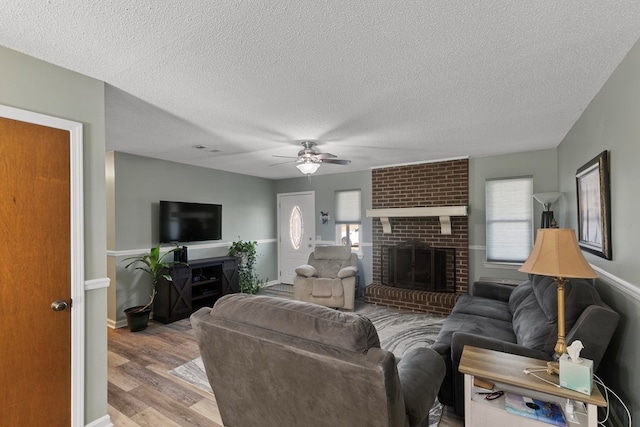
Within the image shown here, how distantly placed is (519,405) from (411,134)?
103 inches

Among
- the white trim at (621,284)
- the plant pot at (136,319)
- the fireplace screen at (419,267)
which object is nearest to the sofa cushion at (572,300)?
the white trim at (621,284)

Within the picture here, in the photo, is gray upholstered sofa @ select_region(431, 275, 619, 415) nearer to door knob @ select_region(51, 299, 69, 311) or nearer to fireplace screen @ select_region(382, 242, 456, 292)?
fireplace screen @ select_region(382, 242, 456, 292)

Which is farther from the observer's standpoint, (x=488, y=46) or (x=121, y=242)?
(x=121, y=242)

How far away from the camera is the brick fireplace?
15.4 ft

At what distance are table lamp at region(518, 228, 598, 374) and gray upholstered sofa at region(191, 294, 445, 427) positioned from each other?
0.71 meters

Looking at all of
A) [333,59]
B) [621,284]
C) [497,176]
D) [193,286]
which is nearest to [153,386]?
[193,286]

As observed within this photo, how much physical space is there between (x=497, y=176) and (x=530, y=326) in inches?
114

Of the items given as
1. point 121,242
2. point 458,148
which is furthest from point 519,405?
point 121,242

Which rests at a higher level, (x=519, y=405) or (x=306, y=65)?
(x=306, y=65)

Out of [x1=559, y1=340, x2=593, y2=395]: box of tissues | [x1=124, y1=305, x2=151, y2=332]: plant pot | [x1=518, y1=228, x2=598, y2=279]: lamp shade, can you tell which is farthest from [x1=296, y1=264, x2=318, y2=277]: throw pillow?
[x1=559, y1=340, x2=593, y2=395]: box of tissues

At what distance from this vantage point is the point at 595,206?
2.34 metres

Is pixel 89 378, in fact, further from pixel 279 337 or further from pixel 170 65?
pixel 170 65

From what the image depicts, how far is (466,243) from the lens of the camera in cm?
470

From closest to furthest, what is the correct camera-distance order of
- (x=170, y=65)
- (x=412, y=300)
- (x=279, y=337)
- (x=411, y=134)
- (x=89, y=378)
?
(x=279, y=337), (x=170, y=65), (x=89, y=378), (x=411, y=134), (x=412, y=300)
